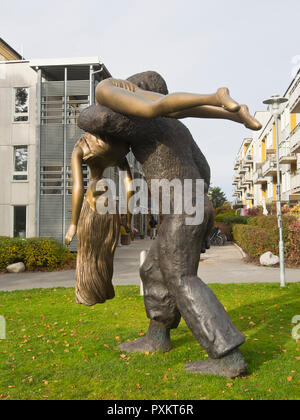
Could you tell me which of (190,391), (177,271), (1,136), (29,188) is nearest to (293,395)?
(190,391)

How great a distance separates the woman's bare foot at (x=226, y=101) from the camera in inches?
92.5

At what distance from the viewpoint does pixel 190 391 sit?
9.94 feet

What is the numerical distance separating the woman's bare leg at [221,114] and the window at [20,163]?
586 inches

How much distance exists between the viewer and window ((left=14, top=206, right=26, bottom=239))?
16.6m

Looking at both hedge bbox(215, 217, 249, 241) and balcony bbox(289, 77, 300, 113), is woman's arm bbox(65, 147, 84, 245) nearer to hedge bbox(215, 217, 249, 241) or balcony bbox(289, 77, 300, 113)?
balcony bbox(289, 77, 300, 113)

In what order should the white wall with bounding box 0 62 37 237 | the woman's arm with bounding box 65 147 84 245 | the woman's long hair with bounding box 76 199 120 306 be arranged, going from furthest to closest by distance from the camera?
the white wall with bounding box 0 62 37 237
the woman's long hair with bounding box 76 199 120 306
the woman's arm with bounding box 65 147 84 245

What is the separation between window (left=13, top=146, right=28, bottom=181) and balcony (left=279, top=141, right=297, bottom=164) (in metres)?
17.4

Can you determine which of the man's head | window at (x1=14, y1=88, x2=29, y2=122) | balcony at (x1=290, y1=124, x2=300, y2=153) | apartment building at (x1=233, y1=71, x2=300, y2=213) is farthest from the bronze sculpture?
balcony at (x1=290, y1=124, x2=300, y2=153)

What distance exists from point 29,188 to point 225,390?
588 inches

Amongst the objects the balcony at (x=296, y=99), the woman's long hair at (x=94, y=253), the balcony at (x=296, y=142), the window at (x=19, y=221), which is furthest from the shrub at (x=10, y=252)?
the balcony at (x=296, y=142)

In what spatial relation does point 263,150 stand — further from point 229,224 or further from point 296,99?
point 296,99

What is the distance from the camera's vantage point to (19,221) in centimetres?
1673

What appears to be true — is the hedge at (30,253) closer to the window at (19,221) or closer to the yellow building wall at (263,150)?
the window at (19,221)
